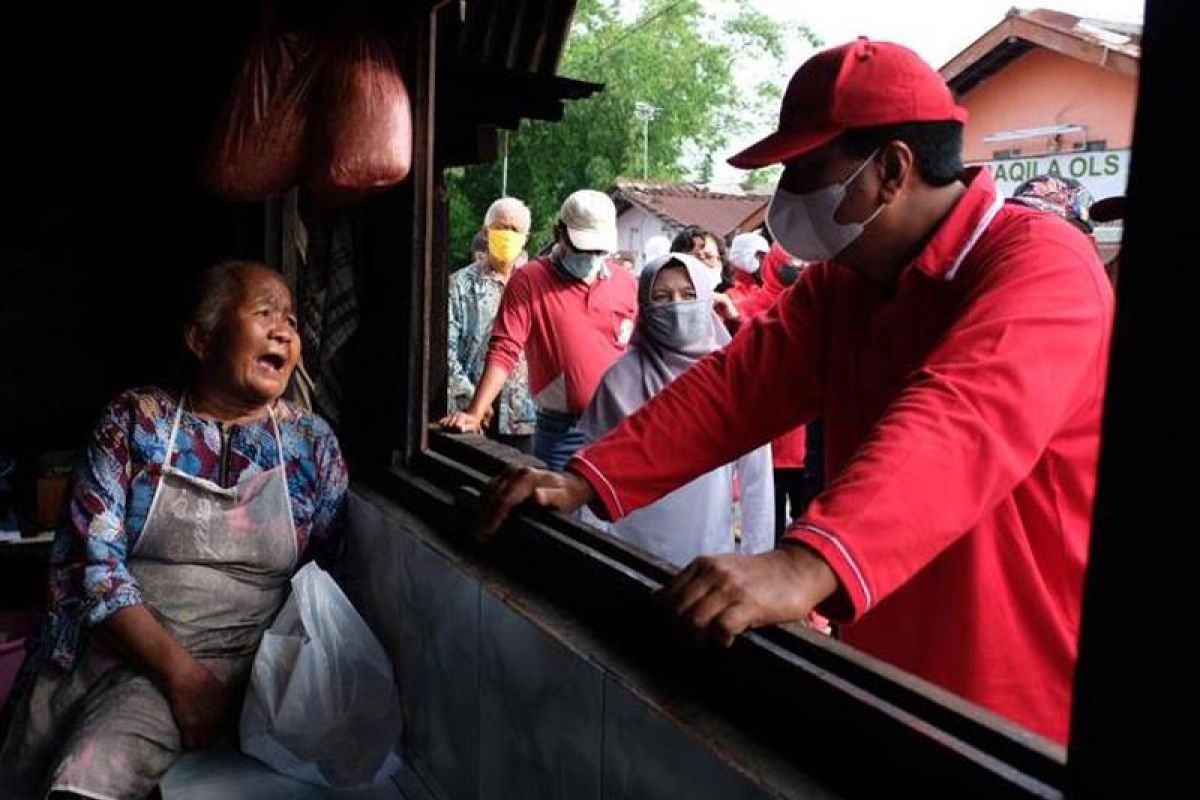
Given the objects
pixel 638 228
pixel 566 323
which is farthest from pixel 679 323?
pixel 638 228

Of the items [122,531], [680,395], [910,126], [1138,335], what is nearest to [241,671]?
[122,531]

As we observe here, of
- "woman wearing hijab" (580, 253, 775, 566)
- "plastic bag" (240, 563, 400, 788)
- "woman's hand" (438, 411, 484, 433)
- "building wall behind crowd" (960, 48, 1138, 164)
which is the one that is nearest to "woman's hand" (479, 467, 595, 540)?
"plastic bag" (240, 563, 400, 788)

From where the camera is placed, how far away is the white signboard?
11.6 meters

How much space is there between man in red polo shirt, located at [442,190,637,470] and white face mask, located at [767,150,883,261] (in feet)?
10.1

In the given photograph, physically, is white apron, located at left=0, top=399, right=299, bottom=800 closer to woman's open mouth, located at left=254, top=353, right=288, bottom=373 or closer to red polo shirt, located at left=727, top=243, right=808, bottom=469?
woman's open mouth, located at left=254, top=353, right=288, bottom=373

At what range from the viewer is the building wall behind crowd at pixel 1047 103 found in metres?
12.6

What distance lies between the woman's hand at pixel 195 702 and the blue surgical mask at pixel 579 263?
117 inches

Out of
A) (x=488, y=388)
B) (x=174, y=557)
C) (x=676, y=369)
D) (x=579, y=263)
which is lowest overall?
(x=174, y=557)

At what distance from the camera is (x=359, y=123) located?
111 inches

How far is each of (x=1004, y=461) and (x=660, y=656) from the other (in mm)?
695

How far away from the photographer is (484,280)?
265 inches

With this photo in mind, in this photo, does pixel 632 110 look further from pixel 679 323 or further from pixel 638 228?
pixel 679 323

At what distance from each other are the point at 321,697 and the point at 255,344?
930 mm

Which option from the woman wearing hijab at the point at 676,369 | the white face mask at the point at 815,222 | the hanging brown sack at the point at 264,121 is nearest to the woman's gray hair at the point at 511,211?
the woman wearing hijab at the point at 676,369
